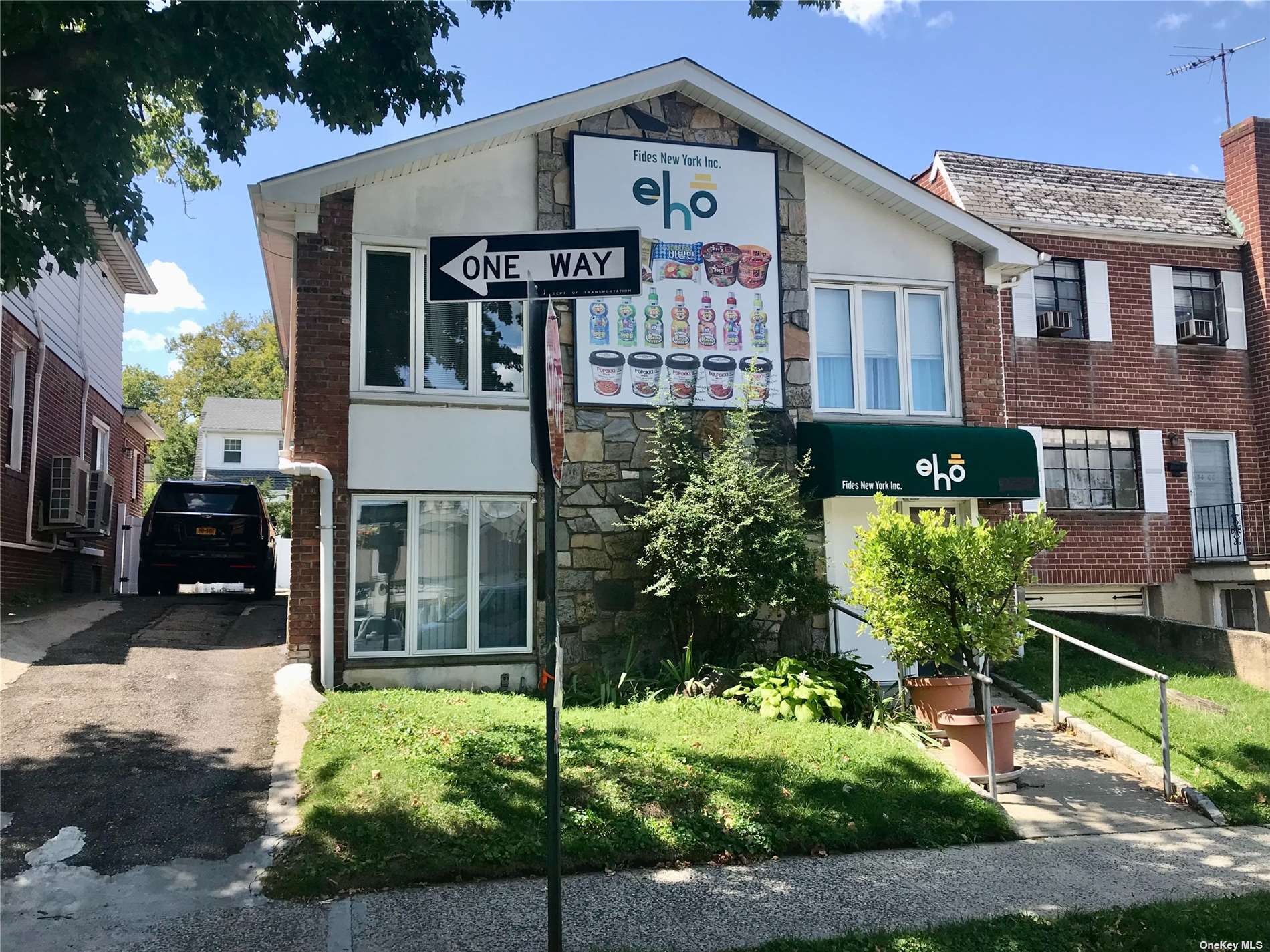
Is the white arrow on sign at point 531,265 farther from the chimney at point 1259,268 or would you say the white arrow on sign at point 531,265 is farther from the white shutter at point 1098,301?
the chimney at point 1259,268

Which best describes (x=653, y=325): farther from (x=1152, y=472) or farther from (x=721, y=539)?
(x=1152, y=472)

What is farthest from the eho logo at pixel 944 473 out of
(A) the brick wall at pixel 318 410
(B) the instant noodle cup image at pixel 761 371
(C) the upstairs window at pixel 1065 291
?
(C) the upstairs window at pixel 1065 291

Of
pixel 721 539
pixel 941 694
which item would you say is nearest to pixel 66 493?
pixel 721 539

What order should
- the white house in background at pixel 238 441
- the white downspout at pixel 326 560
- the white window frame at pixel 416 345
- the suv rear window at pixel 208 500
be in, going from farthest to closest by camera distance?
the white house in background at pixel 238 441, the suv rear window at pixel 208 500, the white window frame at pixel 416 345, the white downspout at pixel 326 560

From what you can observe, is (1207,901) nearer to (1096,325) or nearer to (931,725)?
(931,725)

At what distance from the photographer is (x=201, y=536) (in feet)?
46.4

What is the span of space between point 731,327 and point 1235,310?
11.1 meters

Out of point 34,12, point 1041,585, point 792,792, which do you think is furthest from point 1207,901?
point 1041,585

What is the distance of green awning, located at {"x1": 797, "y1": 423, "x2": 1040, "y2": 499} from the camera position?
10617 mm

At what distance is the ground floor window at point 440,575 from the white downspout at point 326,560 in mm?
281

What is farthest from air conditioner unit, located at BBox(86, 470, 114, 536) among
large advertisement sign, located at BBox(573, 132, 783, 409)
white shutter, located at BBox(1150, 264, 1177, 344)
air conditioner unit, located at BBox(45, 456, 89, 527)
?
white shutter, located at BBox(1150, 264, 1177, 344)

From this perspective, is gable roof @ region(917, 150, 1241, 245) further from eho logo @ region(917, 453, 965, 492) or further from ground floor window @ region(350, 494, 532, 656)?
ground floor window @ region(350, 494, 532, 656)

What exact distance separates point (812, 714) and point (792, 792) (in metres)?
1.91

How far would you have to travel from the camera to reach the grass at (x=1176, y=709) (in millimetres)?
7977
